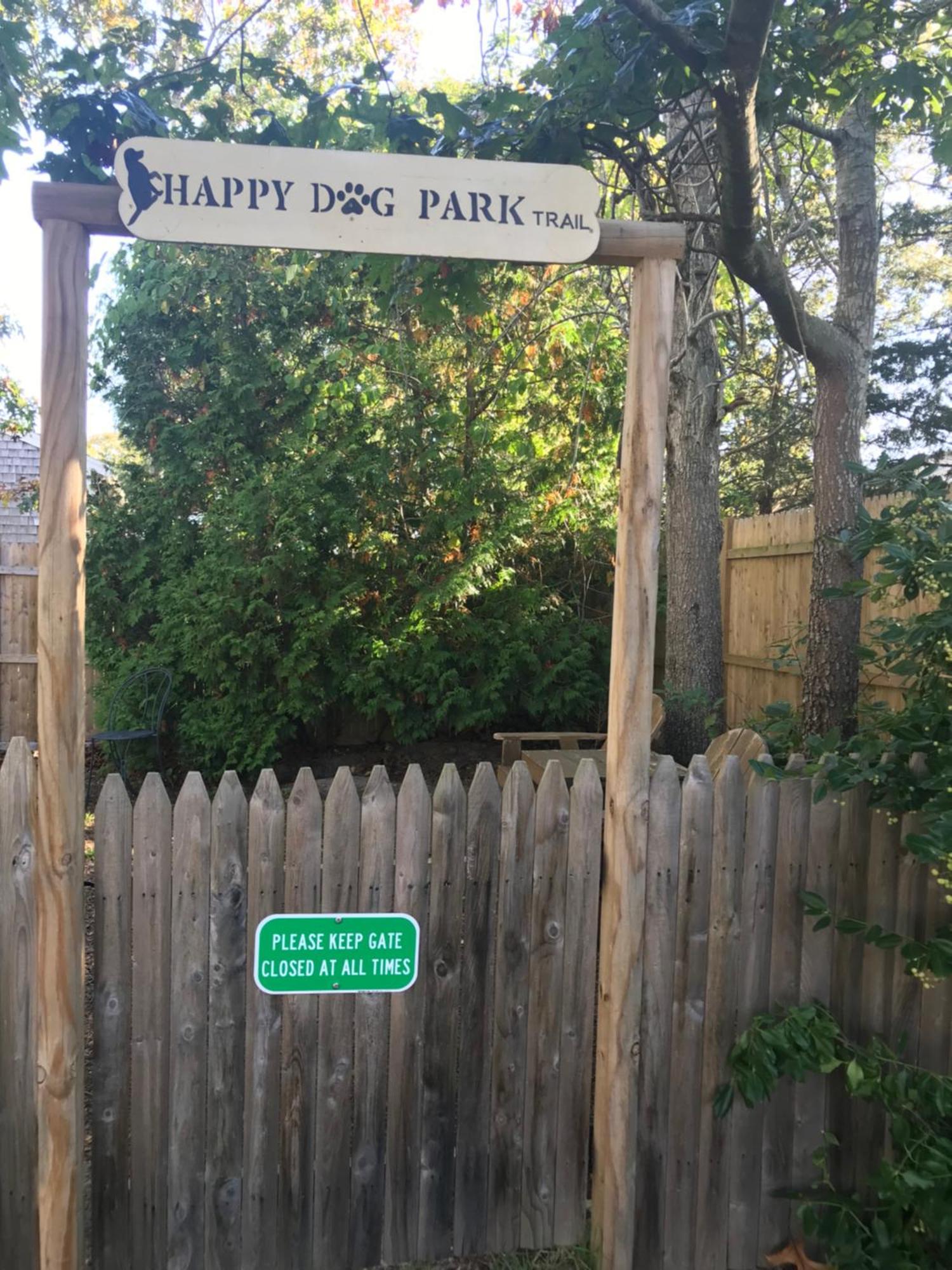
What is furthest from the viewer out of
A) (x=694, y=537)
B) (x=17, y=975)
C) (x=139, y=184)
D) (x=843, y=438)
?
(x=694, y=537)

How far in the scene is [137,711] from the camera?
8484 mm

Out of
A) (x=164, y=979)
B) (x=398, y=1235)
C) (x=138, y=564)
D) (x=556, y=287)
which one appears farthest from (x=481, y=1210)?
(x=138, y=564)

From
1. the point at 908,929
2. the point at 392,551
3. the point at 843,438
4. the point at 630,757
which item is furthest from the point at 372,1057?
the point at 392,551

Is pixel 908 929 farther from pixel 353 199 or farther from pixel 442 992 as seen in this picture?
pixel 353 199

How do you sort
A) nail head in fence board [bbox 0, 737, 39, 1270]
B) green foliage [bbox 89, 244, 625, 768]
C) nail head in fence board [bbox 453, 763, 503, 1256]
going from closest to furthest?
nail head in fence board [bbox 0, 737, 39, 1270] → nail head in fence board [bbox 453, 763, 503, 1256] → green foliage [bbox 89, 244, 625, 768]

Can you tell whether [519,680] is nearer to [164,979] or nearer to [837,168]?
[837,168]

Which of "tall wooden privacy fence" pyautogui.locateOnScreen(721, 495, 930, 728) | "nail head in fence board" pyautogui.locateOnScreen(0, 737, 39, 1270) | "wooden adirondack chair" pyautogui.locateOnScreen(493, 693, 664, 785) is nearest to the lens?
"nail head in fence board" pyautogui.locateOnScreen(0, 737, 39, 1270)

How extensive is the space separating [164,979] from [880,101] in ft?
12.7

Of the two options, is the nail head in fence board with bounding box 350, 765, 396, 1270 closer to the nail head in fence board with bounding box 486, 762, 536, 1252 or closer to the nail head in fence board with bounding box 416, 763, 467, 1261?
the nail head in fence board with bounding box 416, 763, 467, 1261

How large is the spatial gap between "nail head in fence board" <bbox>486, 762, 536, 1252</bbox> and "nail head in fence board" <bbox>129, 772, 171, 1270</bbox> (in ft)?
2.76

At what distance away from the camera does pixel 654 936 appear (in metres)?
2.61

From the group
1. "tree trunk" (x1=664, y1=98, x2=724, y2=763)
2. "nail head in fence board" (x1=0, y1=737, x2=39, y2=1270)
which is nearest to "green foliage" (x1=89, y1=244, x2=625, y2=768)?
"tree trunk" (x1=664, y1=98, x2=724, y2=763)

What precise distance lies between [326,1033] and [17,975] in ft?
2.52

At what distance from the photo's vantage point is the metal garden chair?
799 cm
